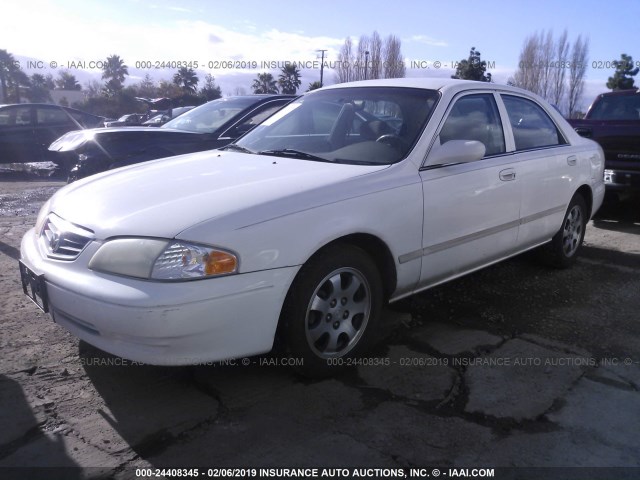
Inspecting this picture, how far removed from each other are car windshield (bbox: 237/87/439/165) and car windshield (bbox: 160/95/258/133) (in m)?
2.75

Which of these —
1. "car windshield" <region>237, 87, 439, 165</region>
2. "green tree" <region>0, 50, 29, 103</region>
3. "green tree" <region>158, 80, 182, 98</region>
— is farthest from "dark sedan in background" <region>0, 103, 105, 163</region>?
"green tree" <region>0, 50, 29, 103</region>

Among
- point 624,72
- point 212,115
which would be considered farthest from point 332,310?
point 624,72

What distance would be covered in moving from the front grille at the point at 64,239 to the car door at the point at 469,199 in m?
1.95

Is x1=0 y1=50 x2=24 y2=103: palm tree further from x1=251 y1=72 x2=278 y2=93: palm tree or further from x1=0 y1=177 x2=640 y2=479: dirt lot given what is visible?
x1=0 y1=177 x2=640 y2=479: dirt lot

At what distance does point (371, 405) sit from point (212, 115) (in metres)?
5.33

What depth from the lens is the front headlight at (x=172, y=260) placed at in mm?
2525

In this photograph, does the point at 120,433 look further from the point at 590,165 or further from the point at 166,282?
the point at 590,165

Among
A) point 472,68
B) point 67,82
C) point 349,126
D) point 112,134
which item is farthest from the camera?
point 67,82

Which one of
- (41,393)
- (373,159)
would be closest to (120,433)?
(41,393)

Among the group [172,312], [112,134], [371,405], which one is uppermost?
[112,134]

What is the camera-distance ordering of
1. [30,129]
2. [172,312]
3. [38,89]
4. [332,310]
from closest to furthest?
1. [172,312]
2. [332,310]
3. [30,129]
4. [38,89]

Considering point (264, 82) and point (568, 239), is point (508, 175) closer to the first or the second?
point (568, 239)

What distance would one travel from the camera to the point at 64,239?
2898 millimetres

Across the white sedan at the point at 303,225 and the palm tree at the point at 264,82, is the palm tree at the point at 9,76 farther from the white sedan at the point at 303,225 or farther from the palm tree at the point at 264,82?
the white sedan at the point at 303,225
